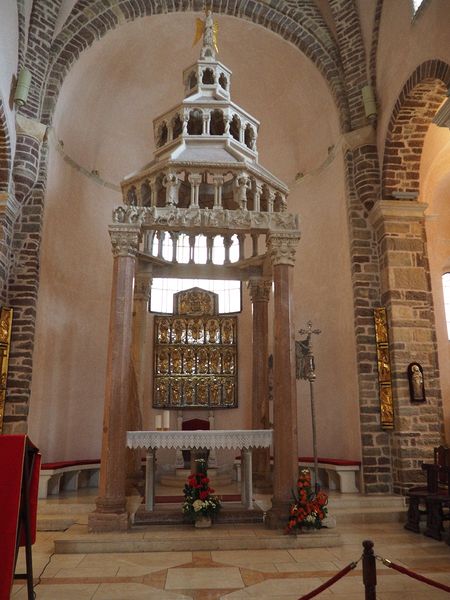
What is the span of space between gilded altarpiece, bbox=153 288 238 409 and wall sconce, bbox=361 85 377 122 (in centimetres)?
649

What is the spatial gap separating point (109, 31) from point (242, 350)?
897 centimetres

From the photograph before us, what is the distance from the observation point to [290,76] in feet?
46.4

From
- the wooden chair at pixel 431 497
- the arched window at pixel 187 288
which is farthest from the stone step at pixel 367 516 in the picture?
the arched window at pixel 187 288

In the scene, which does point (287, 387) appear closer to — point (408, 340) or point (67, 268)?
point (408, 340)

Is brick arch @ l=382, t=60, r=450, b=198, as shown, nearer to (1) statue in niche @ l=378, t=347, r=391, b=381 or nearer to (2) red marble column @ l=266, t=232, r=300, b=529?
(1) statue in niche @ l=378, t=347, r=391, b=381

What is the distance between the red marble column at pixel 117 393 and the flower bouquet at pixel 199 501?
Answer: 96cm

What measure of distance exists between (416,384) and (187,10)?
10609 millimetres

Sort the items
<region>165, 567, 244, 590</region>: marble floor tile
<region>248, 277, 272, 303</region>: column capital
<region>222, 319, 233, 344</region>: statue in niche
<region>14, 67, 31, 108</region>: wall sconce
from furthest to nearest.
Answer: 1. <region>222, 319, 233, 344</region>: statue in niche
2. <region>248, 277, 272, 303</region>: column capital
3. <region>14, 67, 31, 108</region>: wall sconce
4. <region>165, 567, 244, 590</region>: marble floor tile

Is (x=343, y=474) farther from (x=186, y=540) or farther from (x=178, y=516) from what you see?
(x=186, y=540)

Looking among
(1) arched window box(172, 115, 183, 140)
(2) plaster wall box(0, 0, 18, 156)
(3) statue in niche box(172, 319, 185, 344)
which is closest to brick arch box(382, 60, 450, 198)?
(1) arched window box(172, 115, 183, 140)

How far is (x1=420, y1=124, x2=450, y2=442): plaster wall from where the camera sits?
11898mm

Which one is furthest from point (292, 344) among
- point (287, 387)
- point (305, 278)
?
point (305, 278)

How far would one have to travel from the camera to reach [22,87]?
1098 cm

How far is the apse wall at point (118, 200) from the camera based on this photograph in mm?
11766
